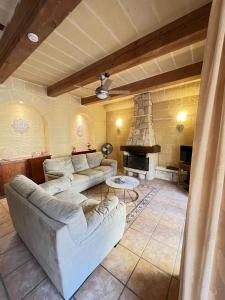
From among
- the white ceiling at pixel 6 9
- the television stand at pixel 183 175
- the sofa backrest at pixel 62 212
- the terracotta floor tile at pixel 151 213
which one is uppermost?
the white ceiling at pixel 6 9

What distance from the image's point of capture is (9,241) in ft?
6.34

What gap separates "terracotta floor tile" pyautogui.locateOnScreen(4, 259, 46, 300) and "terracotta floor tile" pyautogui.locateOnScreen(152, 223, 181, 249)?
1.51 m

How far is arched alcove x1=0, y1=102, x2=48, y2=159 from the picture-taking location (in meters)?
3.51

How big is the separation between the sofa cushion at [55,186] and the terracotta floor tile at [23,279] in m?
0.94

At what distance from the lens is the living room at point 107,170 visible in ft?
2.84

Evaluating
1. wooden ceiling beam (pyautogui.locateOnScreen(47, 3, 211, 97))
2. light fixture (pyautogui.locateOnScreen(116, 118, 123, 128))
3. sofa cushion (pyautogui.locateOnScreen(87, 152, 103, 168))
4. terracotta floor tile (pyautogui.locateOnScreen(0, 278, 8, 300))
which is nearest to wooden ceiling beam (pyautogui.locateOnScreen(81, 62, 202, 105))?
wooden ceiling beam (pyautogui.locateOnScreen(47, 3, 211, 97))

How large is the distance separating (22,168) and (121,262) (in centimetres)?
324

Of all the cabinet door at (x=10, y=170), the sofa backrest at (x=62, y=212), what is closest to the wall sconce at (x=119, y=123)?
the cabinet door at (x=10, y=170)

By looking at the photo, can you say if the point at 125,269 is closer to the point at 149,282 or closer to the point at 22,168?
the point at 149,282

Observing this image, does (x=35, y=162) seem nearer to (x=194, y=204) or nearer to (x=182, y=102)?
(x=194, y=204)

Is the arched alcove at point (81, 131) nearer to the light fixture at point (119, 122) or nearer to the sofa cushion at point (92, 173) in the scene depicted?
the light fixture at point (119, 122)

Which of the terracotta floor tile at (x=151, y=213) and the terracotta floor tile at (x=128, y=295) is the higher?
the terracotta floor tile at (x=151, y=213)

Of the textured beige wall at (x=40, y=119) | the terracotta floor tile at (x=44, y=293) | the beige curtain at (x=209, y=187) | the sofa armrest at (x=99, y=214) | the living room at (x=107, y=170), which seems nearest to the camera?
the beige curtain at (x=209, y=187)

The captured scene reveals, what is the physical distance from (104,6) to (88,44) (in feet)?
2.14
